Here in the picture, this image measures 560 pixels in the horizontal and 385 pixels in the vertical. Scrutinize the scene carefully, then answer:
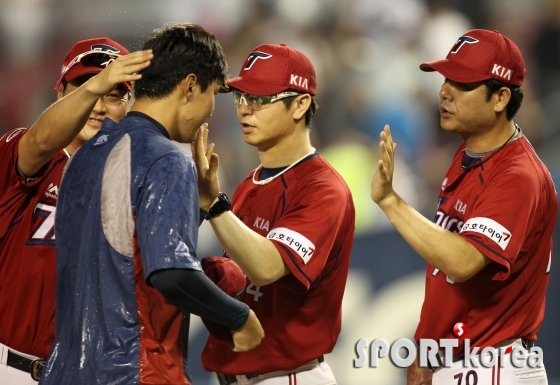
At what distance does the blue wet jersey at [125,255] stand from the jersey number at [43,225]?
756mm

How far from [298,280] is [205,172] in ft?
1.85

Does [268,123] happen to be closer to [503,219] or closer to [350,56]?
[503,219]

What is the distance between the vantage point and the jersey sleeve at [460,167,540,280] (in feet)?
10.3

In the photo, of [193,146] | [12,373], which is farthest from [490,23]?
[12,373]

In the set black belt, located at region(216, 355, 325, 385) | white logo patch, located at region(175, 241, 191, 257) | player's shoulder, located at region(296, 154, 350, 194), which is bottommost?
black belt, located at region(216, 355, 325, 385)

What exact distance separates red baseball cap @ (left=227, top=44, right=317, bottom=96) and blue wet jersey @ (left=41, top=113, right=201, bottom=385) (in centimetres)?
100

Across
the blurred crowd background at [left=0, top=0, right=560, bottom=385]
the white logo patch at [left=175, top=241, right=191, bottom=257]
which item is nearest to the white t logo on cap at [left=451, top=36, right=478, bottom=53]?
the white logo patch at [left=175, top=241, right=191, bottom=257]

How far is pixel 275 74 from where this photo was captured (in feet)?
11.6

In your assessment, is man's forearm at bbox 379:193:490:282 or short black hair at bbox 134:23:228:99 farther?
man's forearm at bbox 379:193:490:282

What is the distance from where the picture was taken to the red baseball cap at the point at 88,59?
11.5 ft

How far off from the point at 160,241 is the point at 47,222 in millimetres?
1135

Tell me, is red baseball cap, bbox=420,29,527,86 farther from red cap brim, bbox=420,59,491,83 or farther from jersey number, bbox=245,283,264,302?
jersey number, bbox=245,283,264,302

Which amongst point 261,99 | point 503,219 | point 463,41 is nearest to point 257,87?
point 261,99

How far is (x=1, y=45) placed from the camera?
676 cm
